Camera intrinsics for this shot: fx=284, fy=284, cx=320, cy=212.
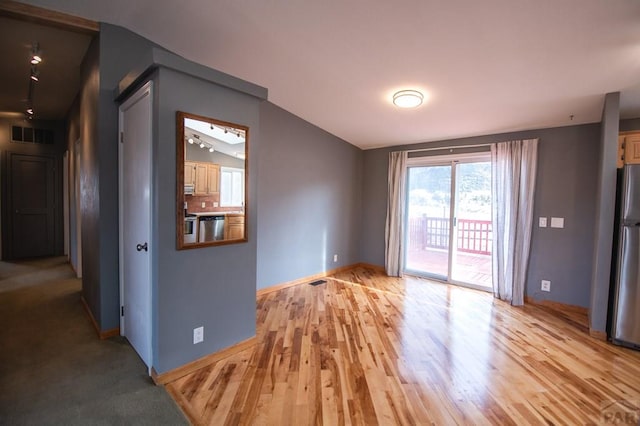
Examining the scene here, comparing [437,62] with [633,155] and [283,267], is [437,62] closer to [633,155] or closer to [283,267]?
[633,155]

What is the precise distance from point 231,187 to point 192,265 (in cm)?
71

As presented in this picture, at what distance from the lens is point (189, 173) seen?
2.12 meters

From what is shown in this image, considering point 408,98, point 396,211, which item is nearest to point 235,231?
point 408,98

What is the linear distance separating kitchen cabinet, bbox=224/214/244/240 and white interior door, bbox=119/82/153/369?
55 centimetres

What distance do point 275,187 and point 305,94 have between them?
1299mm

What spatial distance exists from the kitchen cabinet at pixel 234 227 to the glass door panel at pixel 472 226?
346cm

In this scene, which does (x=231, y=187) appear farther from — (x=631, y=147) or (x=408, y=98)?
(x=631, y=147)

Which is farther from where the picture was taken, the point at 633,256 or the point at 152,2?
the point at 633,256

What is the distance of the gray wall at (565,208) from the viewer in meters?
3.40

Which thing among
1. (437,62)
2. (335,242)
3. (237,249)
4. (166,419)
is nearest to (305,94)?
(437,62)

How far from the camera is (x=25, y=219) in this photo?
547 centimetres

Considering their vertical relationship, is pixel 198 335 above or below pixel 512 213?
below

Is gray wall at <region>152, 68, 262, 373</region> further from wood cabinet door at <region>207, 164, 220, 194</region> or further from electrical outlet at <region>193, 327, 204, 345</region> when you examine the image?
wood cabinet door at <region>207, 164, 220, 194</region>

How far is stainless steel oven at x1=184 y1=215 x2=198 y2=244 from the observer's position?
2.10 m
